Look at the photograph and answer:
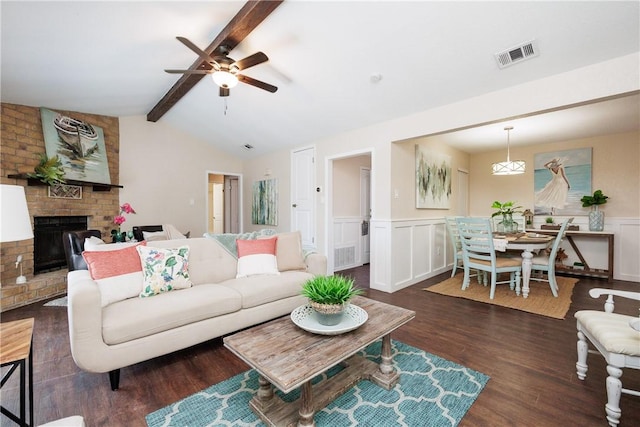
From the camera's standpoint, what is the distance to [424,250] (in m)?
4.39

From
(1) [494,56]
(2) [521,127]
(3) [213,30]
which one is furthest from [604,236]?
(3) [213,30]

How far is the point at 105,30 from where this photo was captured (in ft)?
7.86

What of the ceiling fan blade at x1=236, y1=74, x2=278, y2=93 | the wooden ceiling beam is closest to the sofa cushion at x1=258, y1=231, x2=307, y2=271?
the ceiling fan blade at x1=236, y1=74, x2=278, y2=93

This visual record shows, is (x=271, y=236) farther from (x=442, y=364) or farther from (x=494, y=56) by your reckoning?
(x=494, y=56)

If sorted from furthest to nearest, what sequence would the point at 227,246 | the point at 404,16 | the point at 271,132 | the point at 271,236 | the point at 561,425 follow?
the point at 271,132, the point at 271,236, the point at 227,246, the point at 404,16, the point at 561,425

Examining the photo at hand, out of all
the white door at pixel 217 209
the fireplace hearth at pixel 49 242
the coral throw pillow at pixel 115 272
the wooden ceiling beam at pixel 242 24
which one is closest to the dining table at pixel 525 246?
the wooden ceiling beam at pixel 242 24

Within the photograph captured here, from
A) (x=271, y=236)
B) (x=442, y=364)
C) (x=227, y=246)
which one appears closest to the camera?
(x=442, y=364)

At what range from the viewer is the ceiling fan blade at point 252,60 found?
7.88ft

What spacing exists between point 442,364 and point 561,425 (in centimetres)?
67

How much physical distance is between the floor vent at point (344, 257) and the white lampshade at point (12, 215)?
13.2 ft

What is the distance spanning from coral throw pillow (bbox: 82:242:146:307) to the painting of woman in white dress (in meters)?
6.18

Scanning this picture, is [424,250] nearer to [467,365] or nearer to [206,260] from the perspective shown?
[467,365]

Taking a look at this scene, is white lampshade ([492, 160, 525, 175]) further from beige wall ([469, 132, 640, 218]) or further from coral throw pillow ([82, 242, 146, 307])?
coral throw pillow ([82, 242, 146, 307])

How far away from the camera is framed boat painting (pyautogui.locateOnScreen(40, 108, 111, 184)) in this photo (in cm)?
392
